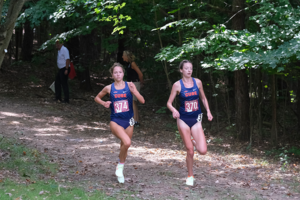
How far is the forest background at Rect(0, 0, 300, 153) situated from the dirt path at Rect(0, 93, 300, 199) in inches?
59.0

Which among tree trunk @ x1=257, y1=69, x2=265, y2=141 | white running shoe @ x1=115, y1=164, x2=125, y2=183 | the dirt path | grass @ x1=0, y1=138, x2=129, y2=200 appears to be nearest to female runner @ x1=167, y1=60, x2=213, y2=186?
the dirt path

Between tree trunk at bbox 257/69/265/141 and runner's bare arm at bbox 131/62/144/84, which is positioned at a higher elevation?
runner's bare arm at bbox 131/62/144/84

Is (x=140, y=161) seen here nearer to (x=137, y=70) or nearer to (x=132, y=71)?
(x=137, y=70)

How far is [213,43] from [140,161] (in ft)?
9.70

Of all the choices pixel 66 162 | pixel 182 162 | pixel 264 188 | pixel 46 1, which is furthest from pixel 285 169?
pixel 46 1

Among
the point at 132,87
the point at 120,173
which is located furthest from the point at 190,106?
the point at 120,173

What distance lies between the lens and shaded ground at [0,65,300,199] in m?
5.60

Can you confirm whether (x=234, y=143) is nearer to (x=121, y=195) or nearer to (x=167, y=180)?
(x=167, y=180)

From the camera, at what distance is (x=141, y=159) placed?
7.61 meters

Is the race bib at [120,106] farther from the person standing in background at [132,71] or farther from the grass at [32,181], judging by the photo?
the person standing in background at [132,71]

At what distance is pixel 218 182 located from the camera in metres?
6.21

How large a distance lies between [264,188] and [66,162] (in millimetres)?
3760

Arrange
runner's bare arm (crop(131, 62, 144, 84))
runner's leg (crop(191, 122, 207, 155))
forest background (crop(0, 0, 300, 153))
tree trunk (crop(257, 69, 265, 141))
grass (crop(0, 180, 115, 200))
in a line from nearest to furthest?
grass (crop(0, 180, 115, 200)) < runner's leg (crop(191, 122, 207, 155)) < forest background (crop(0, 0, 300, 153)) < tree trunk (crop(257, 69, 265, 141)) < runner's bare arm (crop(131, 62, 144, 84))

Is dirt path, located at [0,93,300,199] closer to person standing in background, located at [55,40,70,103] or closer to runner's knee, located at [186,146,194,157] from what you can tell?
runner's knee, located at [186,146,194,157]
